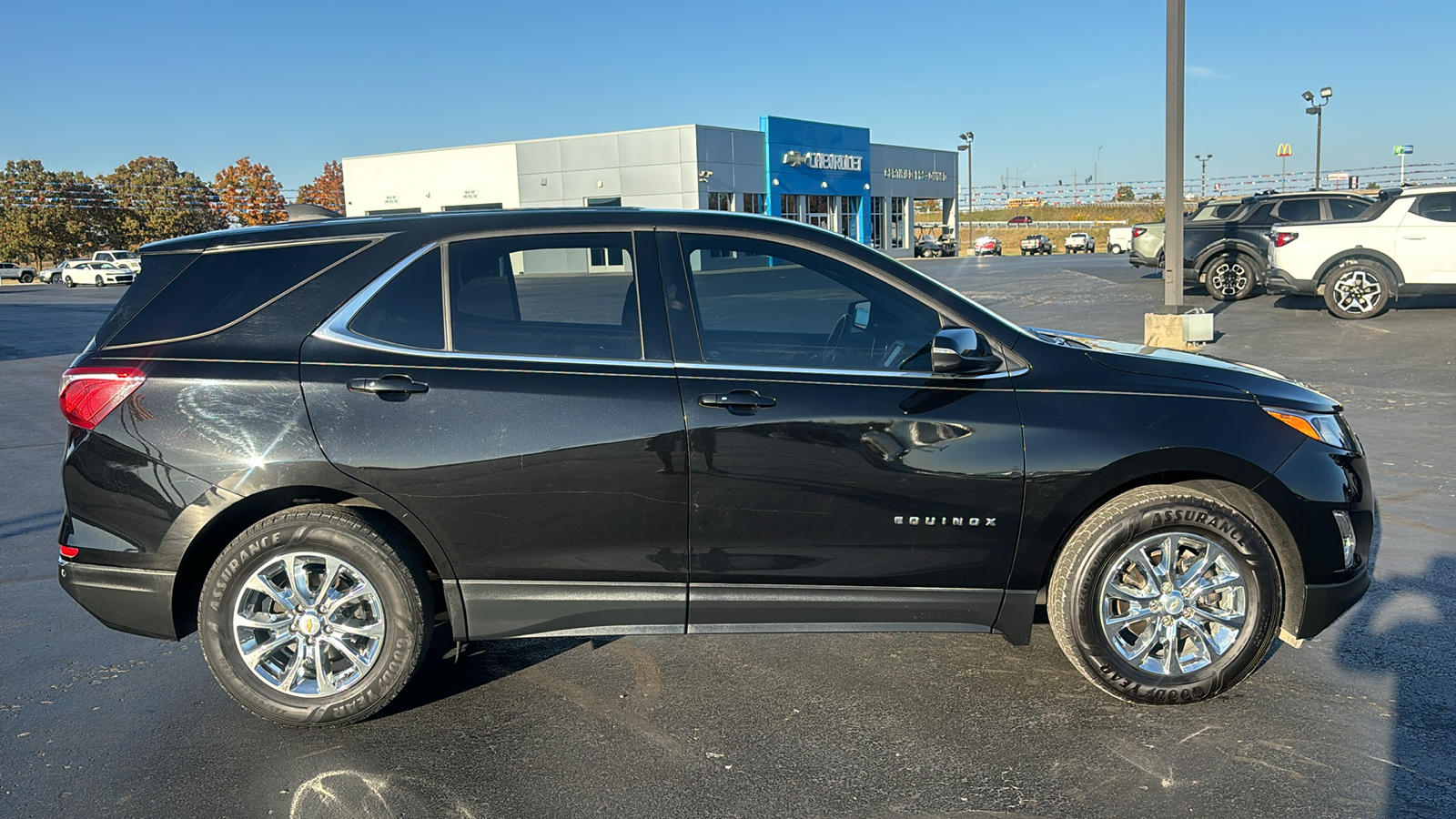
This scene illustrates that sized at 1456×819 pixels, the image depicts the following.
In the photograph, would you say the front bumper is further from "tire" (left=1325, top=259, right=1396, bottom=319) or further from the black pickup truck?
the black pickup truck

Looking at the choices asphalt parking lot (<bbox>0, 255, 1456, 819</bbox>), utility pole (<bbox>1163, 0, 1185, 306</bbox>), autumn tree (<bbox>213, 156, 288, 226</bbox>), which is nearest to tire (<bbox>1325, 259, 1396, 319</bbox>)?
utility pole (<bbox>1163, 0, 1185, 306</bbox>)

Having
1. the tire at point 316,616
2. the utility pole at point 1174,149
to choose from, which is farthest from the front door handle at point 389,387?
the utility pole at point 1174,149

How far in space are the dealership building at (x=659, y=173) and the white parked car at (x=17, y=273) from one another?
22.3m

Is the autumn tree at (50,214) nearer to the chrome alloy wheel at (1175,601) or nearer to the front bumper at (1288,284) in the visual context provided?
the front bumper at (1288,284)

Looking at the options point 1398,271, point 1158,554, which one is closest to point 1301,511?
point 1158,554

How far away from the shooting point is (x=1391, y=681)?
13.1ft

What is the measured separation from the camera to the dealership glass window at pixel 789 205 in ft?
178

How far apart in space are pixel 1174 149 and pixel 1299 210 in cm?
776

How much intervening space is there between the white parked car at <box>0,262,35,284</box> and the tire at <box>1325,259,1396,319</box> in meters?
69.8

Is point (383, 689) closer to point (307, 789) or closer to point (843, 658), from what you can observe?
point (307, 789)

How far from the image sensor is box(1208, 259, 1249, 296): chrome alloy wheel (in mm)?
19469

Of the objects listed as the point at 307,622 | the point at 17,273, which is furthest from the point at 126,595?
the point at 17,273

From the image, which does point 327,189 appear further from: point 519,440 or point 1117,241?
point 519,440

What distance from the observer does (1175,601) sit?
3.86 metres
